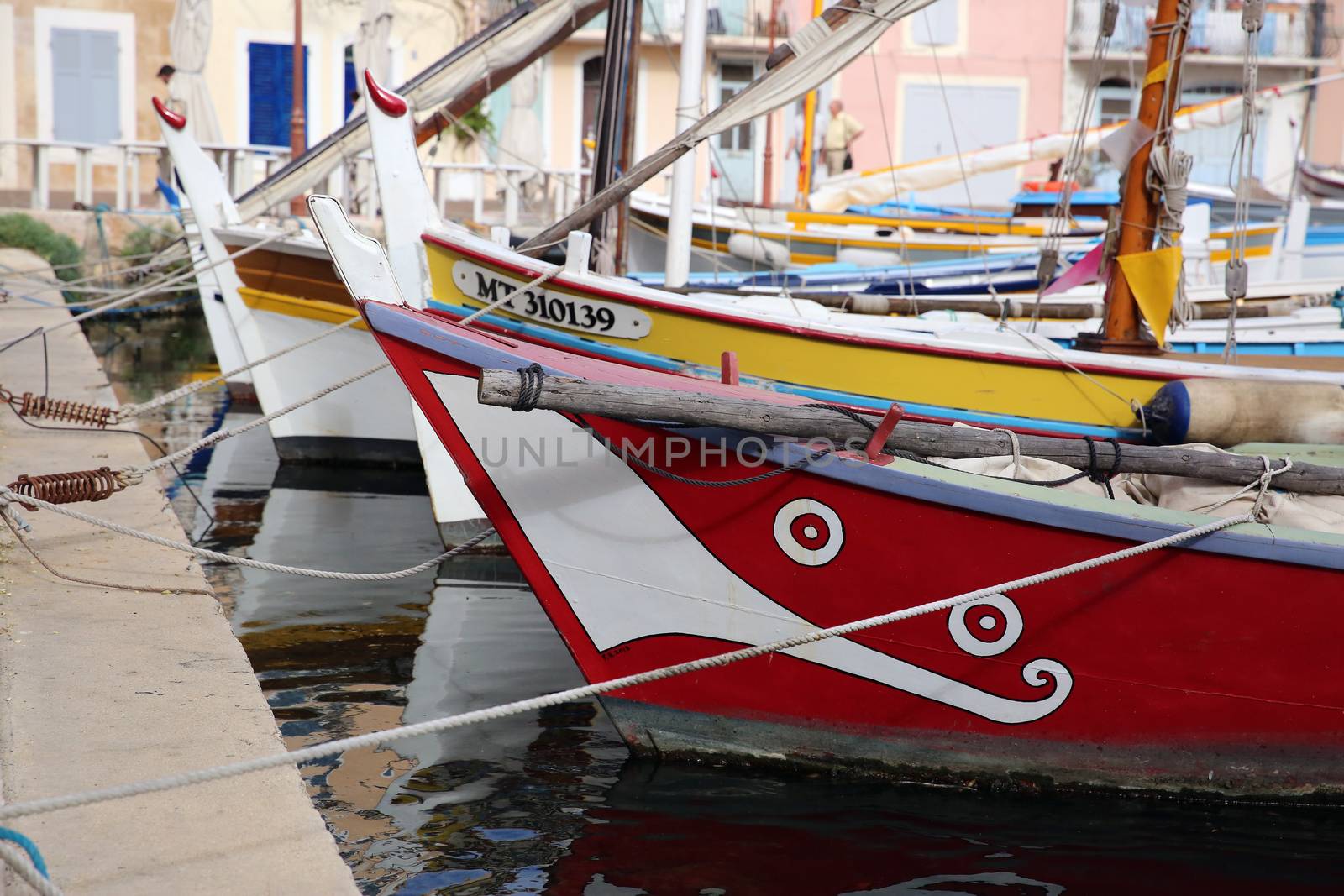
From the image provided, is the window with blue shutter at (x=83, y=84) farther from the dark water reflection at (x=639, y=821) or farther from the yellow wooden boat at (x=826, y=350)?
the dark water reflection at (x=639, y=821)

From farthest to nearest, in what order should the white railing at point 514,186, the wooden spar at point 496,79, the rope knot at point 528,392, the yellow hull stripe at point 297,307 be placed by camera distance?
the white railing at point 514,186 < the yellow hull stripe at point 297,307 < the wooden spar at point 496,79 < the rope knot at point 528,392

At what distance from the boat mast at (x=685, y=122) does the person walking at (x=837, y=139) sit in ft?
47.1

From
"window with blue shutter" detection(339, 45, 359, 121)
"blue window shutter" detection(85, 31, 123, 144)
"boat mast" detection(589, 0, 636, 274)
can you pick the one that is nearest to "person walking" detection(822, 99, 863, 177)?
"window with blue shutter" detection(339, 45, 359, 121)

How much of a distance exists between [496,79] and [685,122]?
1728 millimetres

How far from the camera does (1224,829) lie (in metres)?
A: 4.24

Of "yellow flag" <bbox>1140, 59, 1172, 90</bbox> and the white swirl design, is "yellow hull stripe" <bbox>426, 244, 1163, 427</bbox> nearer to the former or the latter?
"yellow flag" <bbox>1140, 59, 1172, 90</bbox>

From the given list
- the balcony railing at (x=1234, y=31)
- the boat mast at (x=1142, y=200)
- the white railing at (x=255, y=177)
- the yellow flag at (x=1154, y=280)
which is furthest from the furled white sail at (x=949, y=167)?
the yellow flag at (x=1154, y=280)

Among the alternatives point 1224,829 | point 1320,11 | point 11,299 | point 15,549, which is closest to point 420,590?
point 15,549

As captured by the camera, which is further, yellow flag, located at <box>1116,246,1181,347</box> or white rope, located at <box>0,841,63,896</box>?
yellow flag, located at <box>1116,246,1181,347</box>

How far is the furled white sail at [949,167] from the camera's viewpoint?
17.4 m

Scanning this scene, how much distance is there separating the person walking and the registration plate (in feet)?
53.2

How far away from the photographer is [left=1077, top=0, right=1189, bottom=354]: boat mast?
6.08m

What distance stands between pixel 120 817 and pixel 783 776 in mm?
2207

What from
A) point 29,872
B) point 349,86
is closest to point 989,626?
point 29,872
